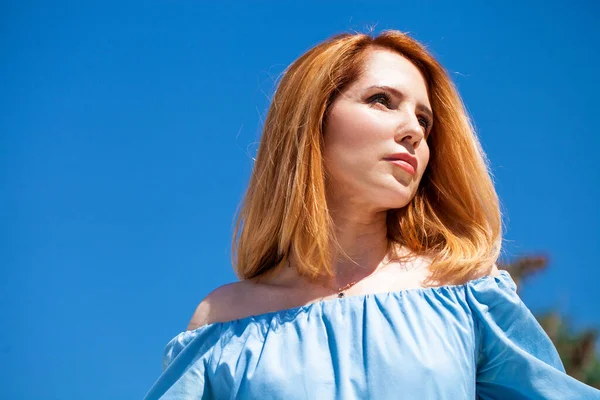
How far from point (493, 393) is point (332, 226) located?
713 mm

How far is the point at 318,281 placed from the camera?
99.4 inches

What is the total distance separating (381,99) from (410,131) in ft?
0.49

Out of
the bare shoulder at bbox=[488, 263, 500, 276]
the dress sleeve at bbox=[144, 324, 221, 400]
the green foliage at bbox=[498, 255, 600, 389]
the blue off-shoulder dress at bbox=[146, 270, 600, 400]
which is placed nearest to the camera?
the blue off-shoulder dress at bbox=[146, 270, 600, 400]

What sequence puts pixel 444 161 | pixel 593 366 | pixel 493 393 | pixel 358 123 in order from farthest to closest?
pixel 593 366
pixel 444 161
pixel 358 123
pixel 493 393

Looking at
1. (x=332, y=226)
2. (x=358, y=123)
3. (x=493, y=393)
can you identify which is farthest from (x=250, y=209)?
(x=493, y=393)

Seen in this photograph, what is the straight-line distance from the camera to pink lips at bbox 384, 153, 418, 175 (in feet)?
7.99

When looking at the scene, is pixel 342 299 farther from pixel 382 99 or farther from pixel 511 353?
pixel 382 99

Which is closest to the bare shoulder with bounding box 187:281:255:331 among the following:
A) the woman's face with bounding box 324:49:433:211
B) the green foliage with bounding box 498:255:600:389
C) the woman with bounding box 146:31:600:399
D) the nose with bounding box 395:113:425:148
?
the woman with bounding box 146:31:600:399

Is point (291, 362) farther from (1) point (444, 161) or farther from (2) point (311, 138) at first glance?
(1) point (444, 161)

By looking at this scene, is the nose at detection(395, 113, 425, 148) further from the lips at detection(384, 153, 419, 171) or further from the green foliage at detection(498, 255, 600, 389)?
the green foliage at detection(498, 255, 600, 389)

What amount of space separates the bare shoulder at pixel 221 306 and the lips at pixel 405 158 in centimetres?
64

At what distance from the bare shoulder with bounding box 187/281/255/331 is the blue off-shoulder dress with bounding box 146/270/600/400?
0.04m

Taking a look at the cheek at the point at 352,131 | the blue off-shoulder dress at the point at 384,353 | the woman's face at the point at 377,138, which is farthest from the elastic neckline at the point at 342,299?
the cheek at the point at 352,131

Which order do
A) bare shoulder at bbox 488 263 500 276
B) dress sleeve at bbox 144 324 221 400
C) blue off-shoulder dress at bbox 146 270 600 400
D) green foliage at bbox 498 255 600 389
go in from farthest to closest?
green foliage at bbox 498 255 600 389 → bare shoulder at bbox 488 263 500 276 → dress sleeve at bbox 144 324 221 400 → blue off-shoulder dress at bbox 146 270 600 400
